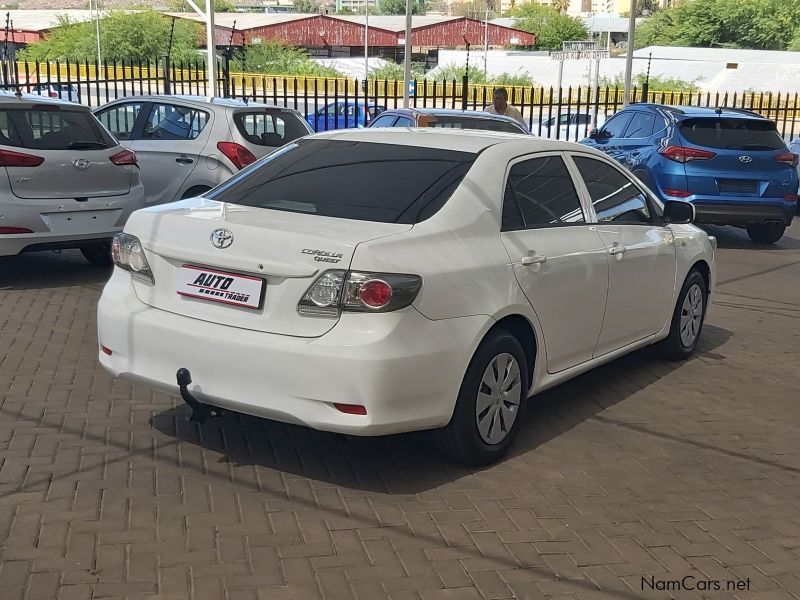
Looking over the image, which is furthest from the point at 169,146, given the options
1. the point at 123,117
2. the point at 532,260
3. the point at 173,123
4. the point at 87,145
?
the point at 532,260

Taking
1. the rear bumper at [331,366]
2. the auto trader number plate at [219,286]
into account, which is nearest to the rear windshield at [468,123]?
the rear bumper at [331,366]

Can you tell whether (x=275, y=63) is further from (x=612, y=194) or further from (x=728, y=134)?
(x=612, y=194)

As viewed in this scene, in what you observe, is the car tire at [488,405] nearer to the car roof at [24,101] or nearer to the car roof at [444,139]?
the car roof at [444,139]

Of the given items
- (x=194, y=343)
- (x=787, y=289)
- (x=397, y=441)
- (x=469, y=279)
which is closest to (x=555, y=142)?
(x=469, y=279)

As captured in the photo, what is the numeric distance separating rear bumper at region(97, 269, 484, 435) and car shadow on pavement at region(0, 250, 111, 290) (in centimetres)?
470

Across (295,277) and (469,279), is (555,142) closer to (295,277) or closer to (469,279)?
(469,279)

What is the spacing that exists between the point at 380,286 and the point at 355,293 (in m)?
0.11

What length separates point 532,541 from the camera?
13.7 ft

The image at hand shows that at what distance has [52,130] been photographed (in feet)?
29.2

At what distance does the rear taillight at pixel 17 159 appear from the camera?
845 cm

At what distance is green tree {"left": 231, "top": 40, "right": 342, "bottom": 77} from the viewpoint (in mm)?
53594

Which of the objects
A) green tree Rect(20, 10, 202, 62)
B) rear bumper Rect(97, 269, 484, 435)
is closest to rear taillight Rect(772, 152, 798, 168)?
rear bumper Rect(97, 269, 484, 435)

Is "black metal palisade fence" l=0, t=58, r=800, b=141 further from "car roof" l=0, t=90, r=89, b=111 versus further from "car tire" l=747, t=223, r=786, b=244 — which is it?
"car roof" l=0, t=90, r=89, b=111

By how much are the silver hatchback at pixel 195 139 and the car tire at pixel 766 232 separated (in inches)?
Result: 249
